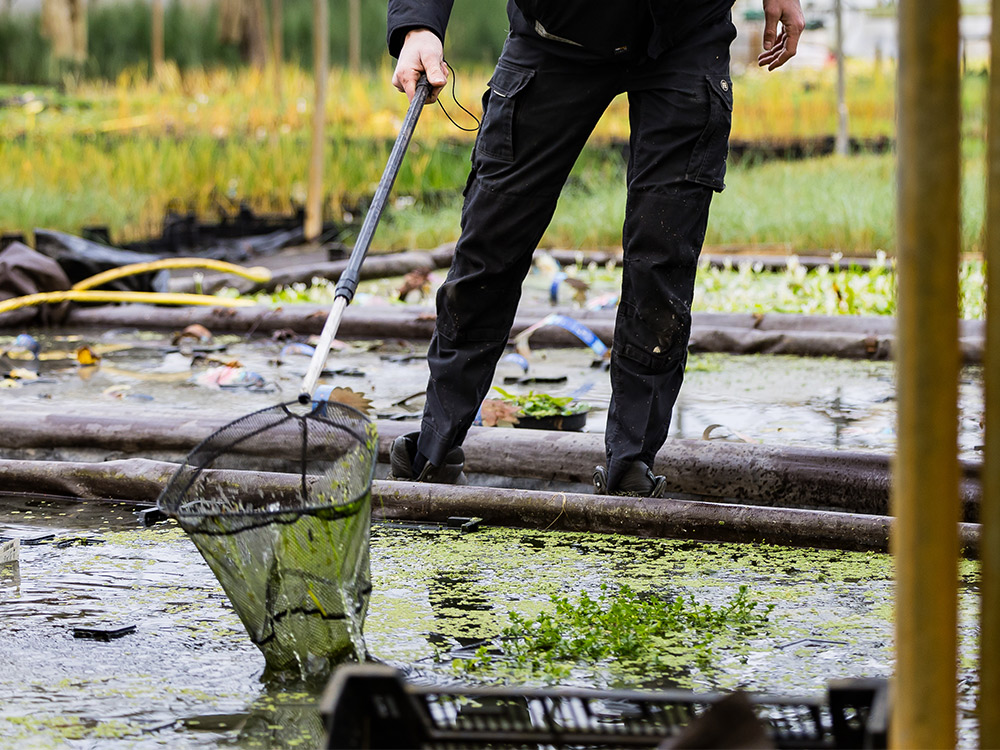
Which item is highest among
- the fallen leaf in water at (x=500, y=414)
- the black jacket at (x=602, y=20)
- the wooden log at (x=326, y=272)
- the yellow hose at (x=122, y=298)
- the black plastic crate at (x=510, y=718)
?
the black jacket at (x=602, y=20)

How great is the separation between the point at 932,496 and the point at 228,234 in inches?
312

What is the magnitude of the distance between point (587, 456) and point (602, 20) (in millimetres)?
1004

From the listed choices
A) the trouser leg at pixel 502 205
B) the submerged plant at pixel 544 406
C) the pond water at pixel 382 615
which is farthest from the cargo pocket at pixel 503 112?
the submerged plant at pixel 544 406

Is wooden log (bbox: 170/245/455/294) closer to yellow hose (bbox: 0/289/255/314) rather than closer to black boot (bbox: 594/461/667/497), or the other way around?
yellow hose (bbox: 0/289/255/314)

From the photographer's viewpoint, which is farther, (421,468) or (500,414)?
(500,414)

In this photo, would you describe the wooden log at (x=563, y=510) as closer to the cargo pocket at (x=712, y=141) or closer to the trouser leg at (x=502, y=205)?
the trouser leg at (x=502, y=205)

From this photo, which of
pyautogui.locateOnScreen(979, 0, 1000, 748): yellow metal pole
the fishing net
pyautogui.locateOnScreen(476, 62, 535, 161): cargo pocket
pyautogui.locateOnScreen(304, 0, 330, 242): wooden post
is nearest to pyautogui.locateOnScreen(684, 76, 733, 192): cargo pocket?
pyautogui.locateOnScreen(476, 62, 535, 161): cargo pocket

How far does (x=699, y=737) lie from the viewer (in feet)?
3.73

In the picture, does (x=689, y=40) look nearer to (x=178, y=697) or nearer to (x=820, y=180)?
(x=178, y=697)

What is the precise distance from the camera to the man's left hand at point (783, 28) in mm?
2945

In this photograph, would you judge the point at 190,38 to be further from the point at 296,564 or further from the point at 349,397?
the point at 296,564

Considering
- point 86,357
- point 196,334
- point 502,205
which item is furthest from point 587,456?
point 196,334

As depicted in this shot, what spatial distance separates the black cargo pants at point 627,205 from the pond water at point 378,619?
36 centimetres

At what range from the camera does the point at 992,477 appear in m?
0.98
